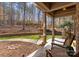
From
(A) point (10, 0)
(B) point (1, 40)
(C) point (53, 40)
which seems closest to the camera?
(A) point (10, 0)

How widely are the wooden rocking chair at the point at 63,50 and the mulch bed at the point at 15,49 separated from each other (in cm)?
33

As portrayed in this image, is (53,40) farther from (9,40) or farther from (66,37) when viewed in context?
(9,40)

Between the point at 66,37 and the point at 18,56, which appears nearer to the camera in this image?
the point at 18,56

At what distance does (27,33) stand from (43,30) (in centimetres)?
34

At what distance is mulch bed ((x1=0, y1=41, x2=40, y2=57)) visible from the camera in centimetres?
273

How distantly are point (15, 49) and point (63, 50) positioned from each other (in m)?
0.83

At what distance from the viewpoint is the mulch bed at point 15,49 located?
A: 273 cm

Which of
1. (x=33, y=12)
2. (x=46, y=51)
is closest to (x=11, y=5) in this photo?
(x=33, y=12)

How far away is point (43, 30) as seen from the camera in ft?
9.85

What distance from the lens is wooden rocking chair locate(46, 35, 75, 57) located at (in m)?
2.75

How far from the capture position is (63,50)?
9.56 feet

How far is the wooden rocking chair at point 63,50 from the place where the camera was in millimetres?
2753

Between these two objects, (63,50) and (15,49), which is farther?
(63,50)

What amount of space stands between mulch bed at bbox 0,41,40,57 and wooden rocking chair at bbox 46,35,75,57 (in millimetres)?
327
